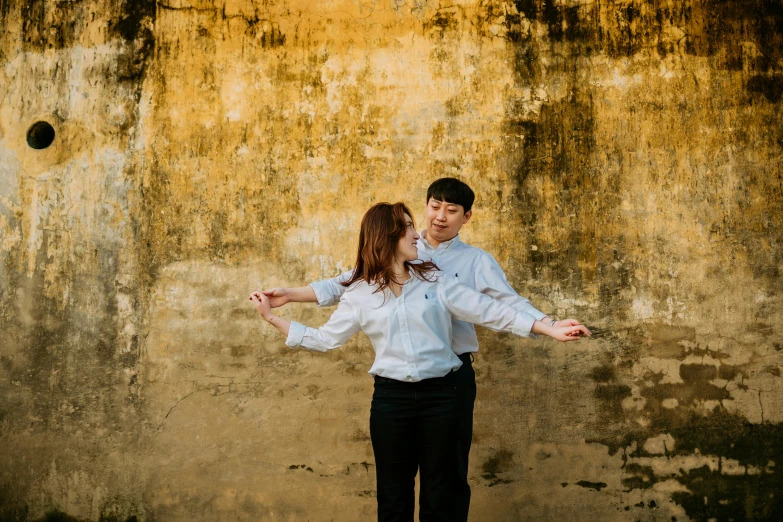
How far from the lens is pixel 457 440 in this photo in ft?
10.1

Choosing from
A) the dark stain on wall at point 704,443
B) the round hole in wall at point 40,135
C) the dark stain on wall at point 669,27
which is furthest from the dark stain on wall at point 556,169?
the round hole in wall at point 40,135

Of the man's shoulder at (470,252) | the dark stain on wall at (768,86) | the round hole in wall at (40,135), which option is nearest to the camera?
the man's shoulder at (470,252)

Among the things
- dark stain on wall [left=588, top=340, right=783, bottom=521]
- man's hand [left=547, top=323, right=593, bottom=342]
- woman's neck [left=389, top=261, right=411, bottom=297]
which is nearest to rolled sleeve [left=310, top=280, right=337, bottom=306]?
woman's neck [left=389, top=261, right=411, bottom=297]

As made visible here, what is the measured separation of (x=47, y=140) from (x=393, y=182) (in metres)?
2.32

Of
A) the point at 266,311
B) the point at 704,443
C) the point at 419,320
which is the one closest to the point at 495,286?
the point at 419,320

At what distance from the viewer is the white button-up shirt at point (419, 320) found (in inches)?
119

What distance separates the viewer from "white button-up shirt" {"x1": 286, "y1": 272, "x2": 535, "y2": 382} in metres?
3.02

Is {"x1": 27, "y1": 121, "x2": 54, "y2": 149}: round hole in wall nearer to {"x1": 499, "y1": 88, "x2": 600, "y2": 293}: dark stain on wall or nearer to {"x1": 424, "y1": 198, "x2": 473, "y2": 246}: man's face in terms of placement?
{"x1": 424, "y1": 198, "x2": 473, "y2": 246}: man's face

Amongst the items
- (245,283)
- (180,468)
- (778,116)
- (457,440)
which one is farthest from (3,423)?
(778,116)

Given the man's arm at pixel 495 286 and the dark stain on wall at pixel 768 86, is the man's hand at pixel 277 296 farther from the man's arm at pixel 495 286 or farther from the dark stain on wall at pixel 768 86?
the dark stain on wall at pixel 768 86

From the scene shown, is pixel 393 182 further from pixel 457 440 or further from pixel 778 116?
pixel 778 116

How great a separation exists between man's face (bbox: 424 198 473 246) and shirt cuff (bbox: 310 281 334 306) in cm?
58

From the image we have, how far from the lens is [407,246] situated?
3.11m

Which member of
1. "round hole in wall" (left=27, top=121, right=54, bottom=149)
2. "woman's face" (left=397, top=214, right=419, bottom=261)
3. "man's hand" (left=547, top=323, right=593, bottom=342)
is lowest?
"man's hand" (left=547, top=323, right=593, bottom=342)
